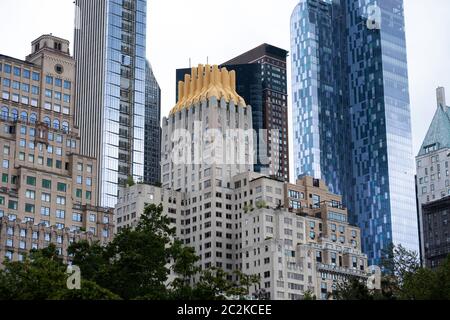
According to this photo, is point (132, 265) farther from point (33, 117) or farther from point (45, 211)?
point (33, 117)

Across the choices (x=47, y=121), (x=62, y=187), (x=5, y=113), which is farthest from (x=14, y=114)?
(x=62, y=187)

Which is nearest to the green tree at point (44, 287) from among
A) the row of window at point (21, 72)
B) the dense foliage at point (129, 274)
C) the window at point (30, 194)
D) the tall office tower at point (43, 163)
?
the dense foliage at point (129, 274)

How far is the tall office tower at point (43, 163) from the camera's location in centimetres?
15350

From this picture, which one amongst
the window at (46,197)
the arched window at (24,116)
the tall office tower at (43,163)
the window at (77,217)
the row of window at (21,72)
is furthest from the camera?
the row of window at (21,72)

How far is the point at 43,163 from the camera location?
16462 centimetres

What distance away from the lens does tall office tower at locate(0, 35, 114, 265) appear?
154 meters

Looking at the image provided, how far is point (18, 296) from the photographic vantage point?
213ft

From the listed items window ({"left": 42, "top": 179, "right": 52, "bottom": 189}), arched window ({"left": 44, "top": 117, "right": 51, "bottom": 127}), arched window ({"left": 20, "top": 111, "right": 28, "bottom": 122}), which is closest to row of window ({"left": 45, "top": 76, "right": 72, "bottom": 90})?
→ arched window ({"left": 44, "top": 117, "right": 51, "bottom": 127})

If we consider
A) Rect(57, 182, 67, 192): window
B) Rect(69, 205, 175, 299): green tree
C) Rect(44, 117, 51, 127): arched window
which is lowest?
Rect(69, 205, 175, 299): green tree

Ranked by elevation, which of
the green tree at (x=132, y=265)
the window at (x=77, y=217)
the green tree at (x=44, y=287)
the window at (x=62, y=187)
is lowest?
the green tree at (x=44, y=287)

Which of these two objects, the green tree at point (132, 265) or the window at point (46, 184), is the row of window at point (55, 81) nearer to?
the window at point (46, 184)

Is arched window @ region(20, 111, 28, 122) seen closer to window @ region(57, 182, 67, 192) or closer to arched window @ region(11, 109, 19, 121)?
arched window @ region(11, 109, 19, 121)

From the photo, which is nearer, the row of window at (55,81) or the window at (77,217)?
the window at (77,217)
